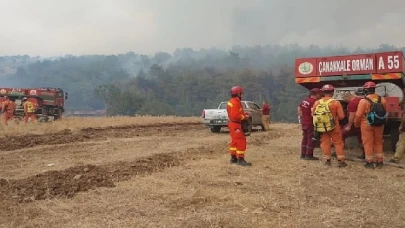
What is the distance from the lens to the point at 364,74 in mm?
10148

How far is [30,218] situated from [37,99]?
26.8m

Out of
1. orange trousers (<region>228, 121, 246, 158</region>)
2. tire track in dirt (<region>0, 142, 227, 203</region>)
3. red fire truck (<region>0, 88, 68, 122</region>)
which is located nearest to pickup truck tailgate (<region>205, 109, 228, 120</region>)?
tire track in dirt (<region>0, 142, 227, 203</region>)

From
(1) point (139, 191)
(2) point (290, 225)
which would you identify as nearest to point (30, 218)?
(1) point (139, 191)

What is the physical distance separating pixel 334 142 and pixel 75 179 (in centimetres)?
506

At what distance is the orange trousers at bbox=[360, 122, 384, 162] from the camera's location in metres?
8.37

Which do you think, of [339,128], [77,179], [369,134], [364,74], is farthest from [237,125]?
[364,74]

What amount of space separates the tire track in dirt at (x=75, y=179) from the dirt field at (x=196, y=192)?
17 millimetres

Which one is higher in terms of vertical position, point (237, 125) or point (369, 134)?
point (237, 125)

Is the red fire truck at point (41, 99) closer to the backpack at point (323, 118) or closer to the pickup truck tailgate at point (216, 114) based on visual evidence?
the pickup truck tailgate at point (216, 114)

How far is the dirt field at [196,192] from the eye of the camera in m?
5.02

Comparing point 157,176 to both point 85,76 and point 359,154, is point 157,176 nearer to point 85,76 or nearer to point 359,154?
point 359,154

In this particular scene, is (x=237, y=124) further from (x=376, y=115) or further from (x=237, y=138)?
(x=376, y=115)

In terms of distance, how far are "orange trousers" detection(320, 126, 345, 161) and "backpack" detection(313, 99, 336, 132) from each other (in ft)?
0.53

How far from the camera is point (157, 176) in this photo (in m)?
7.48
